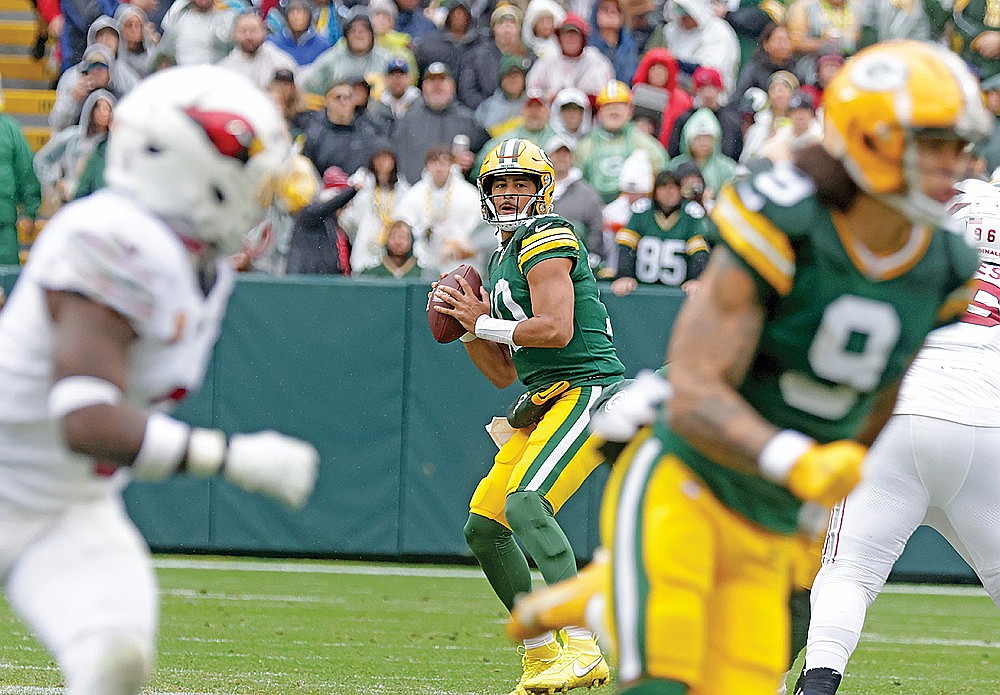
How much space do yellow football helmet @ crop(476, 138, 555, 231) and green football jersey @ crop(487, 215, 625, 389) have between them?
0.37 feet

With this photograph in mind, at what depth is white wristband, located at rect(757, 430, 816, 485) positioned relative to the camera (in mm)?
2846

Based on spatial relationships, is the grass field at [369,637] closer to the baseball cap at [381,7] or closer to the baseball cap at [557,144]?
the baseball cap at [557,144]

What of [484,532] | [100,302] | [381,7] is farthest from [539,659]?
[381,7]

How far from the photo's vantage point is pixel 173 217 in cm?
315

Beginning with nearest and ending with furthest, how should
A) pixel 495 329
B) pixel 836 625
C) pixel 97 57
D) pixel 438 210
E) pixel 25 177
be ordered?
1. pixel 836 625
2. pixel 495 329
3. pixel 438 210
4. pixel 25 177
5. pixel 97 57

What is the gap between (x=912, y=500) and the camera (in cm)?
499

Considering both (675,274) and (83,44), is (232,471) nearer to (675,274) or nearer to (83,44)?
(675,274)

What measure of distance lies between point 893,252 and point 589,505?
6085 millimetres

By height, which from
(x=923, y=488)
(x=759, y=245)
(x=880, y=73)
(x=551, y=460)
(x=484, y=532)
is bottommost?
(x=484, y=532)

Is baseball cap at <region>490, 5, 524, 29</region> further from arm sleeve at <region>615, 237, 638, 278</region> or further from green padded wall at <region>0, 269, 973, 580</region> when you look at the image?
green padded wall at <region>0, 269, 973, 580</region>

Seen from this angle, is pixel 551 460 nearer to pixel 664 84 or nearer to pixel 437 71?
pixel 437 71

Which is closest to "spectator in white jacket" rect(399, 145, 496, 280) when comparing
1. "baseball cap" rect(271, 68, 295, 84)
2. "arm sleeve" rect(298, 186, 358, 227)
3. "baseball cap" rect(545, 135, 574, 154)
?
"arm sleeve" rect(298, 186, 358, 227)

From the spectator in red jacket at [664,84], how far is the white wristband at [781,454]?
28.0 ft

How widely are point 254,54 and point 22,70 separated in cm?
343
